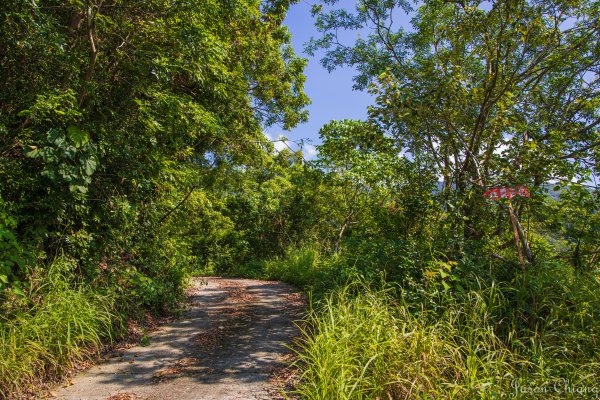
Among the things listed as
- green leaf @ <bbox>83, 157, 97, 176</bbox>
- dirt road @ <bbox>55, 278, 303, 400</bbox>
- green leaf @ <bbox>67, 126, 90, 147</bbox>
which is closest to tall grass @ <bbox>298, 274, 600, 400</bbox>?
dirt road @ <bbox>55, 278, 303, 400</bbox>

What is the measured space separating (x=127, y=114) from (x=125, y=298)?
2689mm

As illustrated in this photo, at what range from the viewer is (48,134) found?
12.9 ft

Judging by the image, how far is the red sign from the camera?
15.4 ft

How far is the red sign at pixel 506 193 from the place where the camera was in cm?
470

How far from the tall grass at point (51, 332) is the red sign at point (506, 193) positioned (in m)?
5.28

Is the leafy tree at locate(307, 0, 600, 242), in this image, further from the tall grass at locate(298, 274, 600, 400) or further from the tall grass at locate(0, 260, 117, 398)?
the tall grass at locate(0, 260, 117, 398)

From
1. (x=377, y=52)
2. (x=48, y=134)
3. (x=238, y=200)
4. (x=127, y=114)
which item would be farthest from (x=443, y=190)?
(x=238, y=200)

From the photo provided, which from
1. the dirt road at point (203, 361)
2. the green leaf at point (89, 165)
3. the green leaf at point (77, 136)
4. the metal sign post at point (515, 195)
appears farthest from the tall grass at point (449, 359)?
the green leaf at point (77, 136)

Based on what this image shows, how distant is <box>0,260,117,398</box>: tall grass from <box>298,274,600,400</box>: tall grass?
2.50 metres

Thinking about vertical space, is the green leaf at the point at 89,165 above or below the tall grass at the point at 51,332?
above

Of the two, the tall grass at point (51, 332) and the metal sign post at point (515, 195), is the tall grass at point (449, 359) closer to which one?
the metal sign post at point (515, 195)

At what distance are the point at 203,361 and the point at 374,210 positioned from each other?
477 cm

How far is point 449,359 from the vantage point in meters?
3.28

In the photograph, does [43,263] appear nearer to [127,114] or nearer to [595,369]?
[127,114]
